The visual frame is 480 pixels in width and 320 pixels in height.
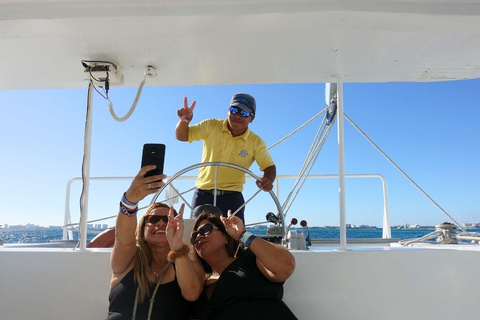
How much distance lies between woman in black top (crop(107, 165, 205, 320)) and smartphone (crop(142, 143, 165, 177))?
0.06 meters

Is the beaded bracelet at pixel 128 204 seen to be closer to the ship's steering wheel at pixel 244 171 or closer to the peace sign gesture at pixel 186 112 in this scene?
the ship's steering wheel at pixel 244 171

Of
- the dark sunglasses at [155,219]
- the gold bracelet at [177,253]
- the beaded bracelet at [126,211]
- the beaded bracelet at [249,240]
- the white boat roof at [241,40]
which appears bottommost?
the gold bracelet at [177,253]

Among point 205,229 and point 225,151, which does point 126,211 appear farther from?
point 225,151

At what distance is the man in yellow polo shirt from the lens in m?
2.64

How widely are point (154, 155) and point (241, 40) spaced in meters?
0.83

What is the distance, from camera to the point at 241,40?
2.03m

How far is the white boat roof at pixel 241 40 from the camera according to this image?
5.66 ft

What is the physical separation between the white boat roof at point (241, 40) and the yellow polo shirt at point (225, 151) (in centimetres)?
37

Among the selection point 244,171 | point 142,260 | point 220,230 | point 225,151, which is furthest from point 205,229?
point 225,151

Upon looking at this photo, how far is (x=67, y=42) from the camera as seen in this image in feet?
6.69

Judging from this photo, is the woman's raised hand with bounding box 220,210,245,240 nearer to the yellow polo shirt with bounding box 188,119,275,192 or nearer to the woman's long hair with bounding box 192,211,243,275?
the woman's long hair with bounding box 192,211,243,275

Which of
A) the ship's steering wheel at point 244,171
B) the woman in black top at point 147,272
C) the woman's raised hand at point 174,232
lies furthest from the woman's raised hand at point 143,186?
the ship's steering wheel at point 244,171

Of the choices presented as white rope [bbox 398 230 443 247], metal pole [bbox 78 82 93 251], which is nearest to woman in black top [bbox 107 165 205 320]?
metal pole [bbox 78 82 93 251]

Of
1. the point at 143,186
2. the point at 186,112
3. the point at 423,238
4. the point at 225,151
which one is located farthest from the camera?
the point at 225,151
